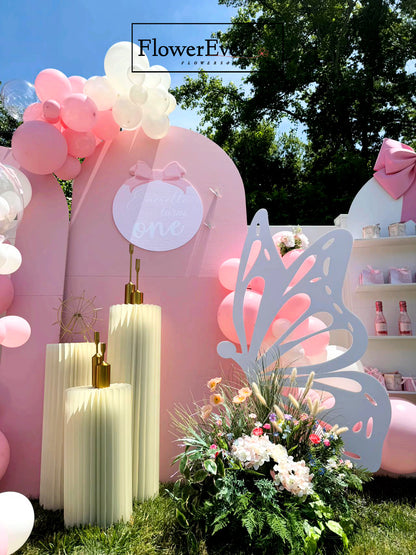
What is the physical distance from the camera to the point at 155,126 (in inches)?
93.6

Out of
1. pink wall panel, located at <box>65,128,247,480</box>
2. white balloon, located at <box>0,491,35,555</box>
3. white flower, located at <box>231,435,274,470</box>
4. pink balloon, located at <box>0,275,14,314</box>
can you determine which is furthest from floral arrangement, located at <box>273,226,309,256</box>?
white balloon, located at <box>0,491,35,555</box>

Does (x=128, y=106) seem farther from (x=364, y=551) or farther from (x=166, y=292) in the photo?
(x=364, y=551)

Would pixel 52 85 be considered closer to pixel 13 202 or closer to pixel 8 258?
pixel 13 202

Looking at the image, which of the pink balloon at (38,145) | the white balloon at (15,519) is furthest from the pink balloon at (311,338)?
the pink balloon at (38,145)

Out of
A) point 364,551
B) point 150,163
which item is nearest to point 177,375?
point 364,551

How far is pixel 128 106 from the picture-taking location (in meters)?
2.25

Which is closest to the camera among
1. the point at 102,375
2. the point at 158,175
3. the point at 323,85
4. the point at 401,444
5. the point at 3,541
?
the point at 3,541

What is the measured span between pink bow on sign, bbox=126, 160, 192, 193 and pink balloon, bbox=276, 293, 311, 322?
1016mm

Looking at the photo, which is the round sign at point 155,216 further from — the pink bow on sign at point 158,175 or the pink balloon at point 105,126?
the pink balloon at point 105,126

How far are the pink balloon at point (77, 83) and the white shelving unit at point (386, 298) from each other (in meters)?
2.21

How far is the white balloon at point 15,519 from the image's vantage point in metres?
1.31

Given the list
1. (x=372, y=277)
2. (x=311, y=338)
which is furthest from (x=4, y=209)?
(x=372, y=277)

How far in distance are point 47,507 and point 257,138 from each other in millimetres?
7683

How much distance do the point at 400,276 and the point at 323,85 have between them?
6847 millimetres
